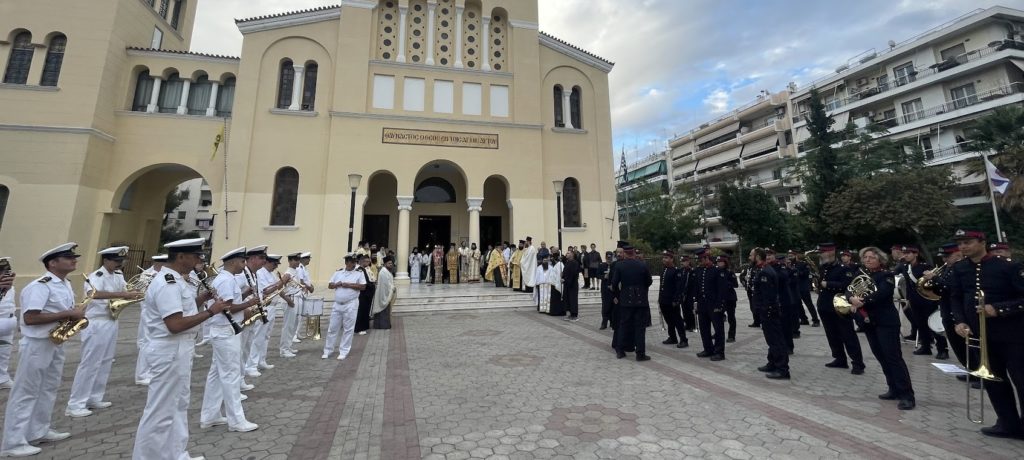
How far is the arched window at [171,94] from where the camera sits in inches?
653

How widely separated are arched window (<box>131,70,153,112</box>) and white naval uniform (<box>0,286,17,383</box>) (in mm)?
15189

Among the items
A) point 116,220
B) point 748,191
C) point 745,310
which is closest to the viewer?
point 745,310

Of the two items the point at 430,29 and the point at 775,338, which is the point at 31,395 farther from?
the point at 430,29

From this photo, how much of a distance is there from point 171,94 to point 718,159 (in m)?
50.7

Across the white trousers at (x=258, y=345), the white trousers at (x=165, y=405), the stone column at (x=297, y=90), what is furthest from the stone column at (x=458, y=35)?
the white trousers at (x=165, y=405)

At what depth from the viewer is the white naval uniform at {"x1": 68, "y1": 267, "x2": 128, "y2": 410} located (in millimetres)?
4344

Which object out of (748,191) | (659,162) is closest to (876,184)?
(748,191)

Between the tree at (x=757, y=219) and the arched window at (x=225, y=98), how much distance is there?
3251 cm

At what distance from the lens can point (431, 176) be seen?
20.8 meters

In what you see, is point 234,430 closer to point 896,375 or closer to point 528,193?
point 896,375

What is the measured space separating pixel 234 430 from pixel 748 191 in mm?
34271

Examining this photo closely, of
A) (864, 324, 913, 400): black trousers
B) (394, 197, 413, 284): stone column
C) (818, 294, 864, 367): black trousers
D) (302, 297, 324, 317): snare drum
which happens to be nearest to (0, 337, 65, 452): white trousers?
(302, 297, 324, 317): snare drum

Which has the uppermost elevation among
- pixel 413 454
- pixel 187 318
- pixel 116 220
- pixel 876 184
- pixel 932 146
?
pixel 932 146

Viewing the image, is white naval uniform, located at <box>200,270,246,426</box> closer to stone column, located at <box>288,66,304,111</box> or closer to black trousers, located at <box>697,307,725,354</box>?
black trousers, located at <box>697,307,725,354</box>
